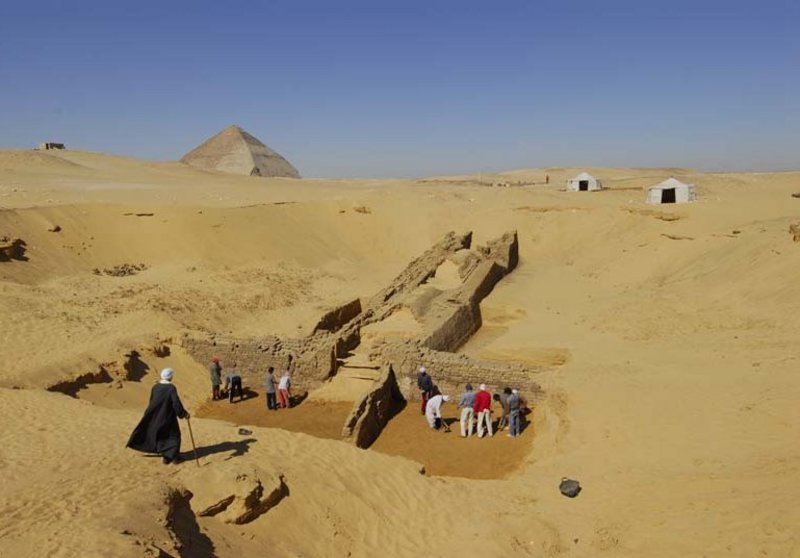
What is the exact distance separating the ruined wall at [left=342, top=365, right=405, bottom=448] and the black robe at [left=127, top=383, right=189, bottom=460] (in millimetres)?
3078

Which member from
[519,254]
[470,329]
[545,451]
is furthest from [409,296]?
[519,254]

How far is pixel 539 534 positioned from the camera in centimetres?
672

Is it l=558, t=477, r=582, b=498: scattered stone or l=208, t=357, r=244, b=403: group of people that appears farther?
l=208, t=357, r=244, b=403: group of people

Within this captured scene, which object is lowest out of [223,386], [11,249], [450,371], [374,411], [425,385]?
[223,386]

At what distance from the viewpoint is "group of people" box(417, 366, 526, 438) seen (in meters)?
9.70

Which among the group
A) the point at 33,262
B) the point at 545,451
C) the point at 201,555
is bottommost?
the point at 545,451

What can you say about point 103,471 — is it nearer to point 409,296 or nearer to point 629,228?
point 409,296

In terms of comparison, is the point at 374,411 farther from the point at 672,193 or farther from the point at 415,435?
the point at 672,193

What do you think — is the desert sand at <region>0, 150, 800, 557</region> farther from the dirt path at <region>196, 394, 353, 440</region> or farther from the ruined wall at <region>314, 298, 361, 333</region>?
the ruined wall at <region>314, 298, 361, 333</region>

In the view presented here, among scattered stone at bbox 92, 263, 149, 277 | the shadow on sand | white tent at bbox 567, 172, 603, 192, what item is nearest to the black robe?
the shadow on sand

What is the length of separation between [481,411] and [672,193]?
2535 cm

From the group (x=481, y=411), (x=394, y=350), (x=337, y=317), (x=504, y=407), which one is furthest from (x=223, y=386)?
(x=504, y=407)

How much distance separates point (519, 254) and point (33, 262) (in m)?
18.2

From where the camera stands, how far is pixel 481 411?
977 cm
